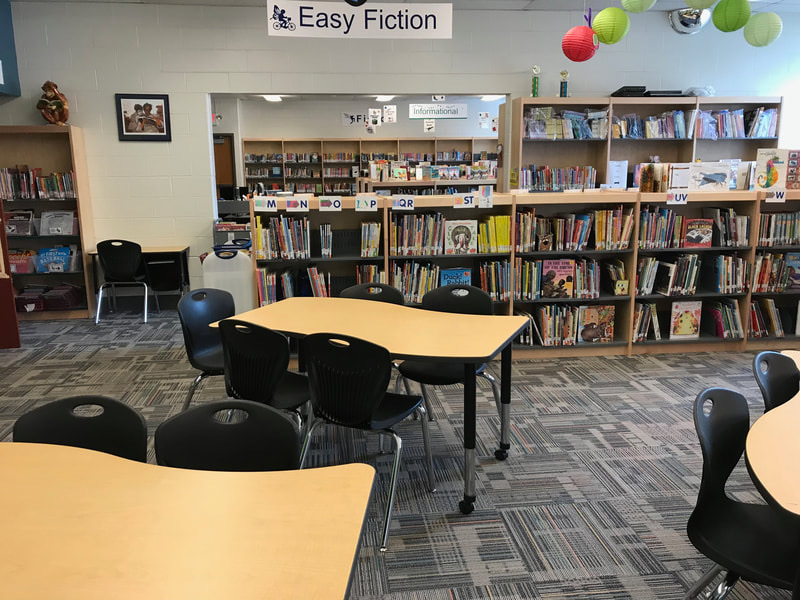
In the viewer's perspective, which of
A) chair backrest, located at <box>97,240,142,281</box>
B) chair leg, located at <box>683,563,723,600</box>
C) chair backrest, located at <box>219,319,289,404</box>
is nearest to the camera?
chair leg, located at <box>683,563,723,600</box>

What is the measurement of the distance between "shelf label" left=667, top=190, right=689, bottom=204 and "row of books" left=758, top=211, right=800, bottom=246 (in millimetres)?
715

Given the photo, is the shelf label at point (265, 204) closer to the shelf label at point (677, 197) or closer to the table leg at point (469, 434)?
the table leg at point (469, 434)

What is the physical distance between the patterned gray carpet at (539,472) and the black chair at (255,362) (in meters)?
Result: 0.60

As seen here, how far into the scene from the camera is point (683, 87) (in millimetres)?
6922

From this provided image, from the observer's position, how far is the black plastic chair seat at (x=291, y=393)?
2.84m

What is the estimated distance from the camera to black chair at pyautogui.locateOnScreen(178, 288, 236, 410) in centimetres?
331

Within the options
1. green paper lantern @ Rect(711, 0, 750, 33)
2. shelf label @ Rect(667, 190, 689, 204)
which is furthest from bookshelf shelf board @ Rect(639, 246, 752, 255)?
green paper lantern @ Rect(711, 0, 750, 33)

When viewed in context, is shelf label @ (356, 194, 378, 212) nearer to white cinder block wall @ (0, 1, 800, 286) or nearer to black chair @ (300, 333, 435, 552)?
black chair @ (300, 333, 435, 552)

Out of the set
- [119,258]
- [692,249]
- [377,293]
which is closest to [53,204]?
[119,258]

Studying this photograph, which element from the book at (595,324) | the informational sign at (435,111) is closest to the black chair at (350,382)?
the book at (595,324)

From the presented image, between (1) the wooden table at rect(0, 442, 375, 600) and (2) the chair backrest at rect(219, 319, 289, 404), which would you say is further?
(2) the chair backrest at rect(219, 319, 289, 404)

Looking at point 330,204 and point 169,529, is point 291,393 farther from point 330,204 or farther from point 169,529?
point 330,204

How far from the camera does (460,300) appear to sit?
3.54m

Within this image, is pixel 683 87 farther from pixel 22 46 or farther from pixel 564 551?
pixel 22 46
